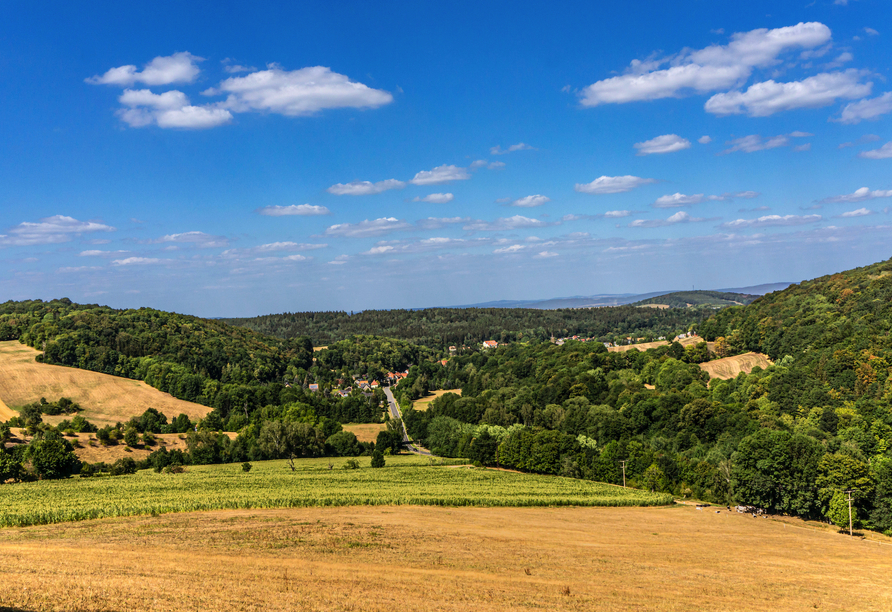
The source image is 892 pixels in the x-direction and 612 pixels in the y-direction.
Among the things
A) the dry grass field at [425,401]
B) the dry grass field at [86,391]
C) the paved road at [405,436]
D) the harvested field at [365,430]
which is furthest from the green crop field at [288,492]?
the dry grass field at [425,401]

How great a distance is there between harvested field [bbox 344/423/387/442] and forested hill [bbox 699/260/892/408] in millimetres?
80530

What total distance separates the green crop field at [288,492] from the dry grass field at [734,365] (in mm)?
72787

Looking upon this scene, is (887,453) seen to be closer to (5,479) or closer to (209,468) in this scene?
(209,468)

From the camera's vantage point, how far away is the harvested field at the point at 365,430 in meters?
119

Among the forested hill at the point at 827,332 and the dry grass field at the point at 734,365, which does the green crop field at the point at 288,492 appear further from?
the dry grass field at the point at 734,365

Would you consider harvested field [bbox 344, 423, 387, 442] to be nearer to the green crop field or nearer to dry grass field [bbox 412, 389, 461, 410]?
dry grass field [bbox 412, 389, 461, 410]

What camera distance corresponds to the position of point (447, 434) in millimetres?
111875

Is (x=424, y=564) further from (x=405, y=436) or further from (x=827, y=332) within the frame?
(x=827, y=332)

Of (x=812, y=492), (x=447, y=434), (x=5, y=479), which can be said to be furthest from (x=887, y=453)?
(x=5, y=479)

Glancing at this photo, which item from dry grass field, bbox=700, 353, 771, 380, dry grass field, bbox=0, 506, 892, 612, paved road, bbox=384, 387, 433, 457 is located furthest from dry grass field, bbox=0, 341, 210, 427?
dry grass field, bbox=700, 353, 771, 380

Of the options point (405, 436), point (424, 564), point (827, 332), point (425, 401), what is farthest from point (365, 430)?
point (827, 332)

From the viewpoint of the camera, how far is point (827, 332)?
387ft

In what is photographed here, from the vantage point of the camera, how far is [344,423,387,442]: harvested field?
118969 mm

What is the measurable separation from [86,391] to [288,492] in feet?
307
